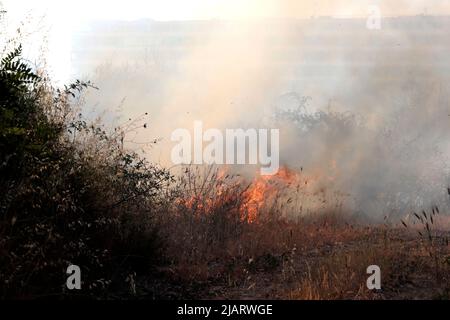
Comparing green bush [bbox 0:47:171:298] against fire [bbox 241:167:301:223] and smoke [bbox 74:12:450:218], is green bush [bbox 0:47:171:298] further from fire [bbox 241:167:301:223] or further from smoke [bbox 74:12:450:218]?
smoke [bbox 74:12:450:218]

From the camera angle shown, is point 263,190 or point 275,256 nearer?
point 275,256

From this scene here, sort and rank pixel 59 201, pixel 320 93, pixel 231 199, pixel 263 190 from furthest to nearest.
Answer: pixel 320 93 → pixel 263 190 → pixel 231 199 → pixel 59 201

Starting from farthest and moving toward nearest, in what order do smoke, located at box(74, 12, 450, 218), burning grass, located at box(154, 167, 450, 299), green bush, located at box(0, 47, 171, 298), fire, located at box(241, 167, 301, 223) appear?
smoke, located at box(74, 12, 450, 218) → fire, located at box(241, 167, 301, 223) → burning grass, located at box(154, 167, 450, 299) → green bush, located at box(0, 47, 171, 298)

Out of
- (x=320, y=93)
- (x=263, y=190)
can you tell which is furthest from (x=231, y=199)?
(x=320, y=93)

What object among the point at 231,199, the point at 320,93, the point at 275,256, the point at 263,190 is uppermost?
the point at 320,93

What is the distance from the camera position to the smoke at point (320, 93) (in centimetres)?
1933

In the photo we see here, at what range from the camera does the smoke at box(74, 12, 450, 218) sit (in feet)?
63.4

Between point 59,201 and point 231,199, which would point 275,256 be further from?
point 59,201

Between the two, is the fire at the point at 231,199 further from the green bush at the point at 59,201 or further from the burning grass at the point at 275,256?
the green bush at the point at 59,201

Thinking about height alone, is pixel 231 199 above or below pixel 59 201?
above

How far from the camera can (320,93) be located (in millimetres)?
22188

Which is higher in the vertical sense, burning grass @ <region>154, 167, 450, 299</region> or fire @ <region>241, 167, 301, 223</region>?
fire @ <region>241, 167, 301, 223</region>

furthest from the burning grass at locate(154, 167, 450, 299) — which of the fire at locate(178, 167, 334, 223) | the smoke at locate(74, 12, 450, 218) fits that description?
the smoke at locate(74, 12, 450, 218)
